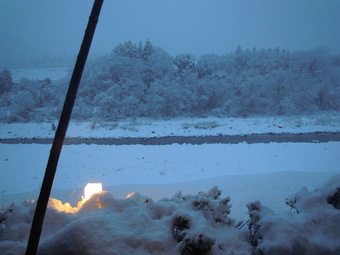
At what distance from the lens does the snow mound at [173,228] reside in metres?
1.81

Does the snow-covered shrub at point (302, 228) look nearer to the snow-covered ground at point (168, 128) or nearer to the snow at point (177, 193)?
the snow at point (177, 193)

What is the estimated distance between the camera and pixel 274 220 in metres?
2.05

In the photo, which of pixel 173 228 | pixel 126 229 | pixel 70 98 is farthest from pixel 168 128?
pixel 70 98

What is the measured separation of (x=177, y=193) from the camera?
293 centimetres

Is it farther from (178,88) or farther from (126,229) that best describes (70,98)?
(178,88)

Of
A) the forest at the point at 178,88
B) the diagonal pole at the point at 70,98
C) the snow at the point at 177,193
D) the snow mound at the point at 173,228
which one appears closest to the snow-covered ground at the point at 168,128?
the snow at the point at 177,193

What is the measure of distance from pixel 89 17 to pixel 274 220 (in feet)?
7.25

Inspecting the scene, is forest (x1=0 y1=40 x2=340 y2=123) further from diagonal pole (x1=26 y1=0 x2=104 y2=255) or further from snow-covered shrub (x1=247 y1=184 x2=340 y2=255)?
diagonal pole (x1=26 y1=0 x2=104 y2=255)

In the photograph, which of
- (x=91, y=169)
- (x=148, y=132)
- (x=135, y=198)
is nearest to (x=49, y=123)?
(x=148, y=132)

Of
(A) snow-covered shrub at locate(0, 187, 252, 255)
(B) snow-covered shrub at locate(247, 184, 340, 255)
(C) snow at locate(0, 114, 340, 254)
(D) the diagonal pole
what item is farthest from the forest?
(D) the diagonal pole

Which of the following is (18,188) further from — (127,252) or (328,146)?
(328,146)

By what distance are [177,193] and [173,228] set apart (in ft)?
2.49

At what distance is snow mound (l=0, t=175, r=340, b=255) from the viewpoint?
181 cm

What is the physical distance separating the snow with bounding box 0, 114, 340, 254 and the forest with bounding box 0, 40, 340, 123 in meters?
2.95
